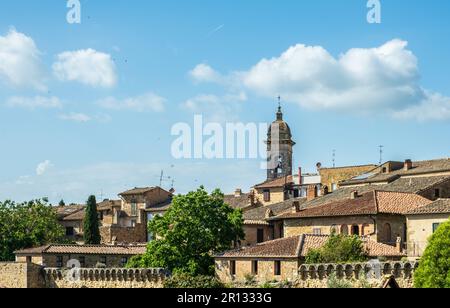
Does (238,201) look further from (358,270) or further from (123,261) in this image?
(358,270)

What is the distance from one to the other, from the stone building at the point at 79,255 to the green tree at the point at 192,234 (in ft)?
34.8

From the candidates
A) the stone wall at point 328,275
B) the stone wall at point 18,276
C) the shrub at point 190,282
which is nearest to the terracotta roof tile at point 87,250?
the stone wall at point 18,276

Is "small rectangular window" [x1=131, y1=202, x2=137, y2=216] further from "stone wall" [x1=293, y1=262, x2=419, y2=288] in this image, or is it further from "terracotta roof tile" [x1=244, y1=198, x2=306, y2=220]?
"stone wall" [x1=293, y1=262, x2=419, y2=288]

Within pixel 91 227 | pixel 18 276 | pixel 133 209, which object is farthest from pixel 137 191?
pixel 18 276

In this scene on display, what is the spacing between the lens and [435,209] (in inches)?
2410

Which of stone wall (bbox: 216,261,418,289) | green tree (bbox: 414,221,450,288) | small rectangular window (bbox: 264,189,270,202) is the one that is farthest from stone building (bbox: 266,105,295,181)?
green tree (bbox: 414,221,450,288)

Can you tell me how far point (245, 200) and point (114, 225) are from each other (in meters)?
15.3

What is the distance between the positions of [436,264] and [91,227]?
52.3 meters

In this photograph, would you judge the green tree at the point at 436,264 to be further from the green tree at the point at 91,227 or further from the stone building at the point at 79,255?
the green tree at the point at 91,227

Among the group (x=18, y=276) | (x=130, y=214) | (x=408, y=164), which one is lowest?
(x=18, y=276)

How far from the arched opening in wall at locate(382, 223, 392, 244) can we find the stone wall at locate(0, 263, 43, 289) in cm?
2592

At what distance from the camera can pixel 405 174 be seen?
85000mm
